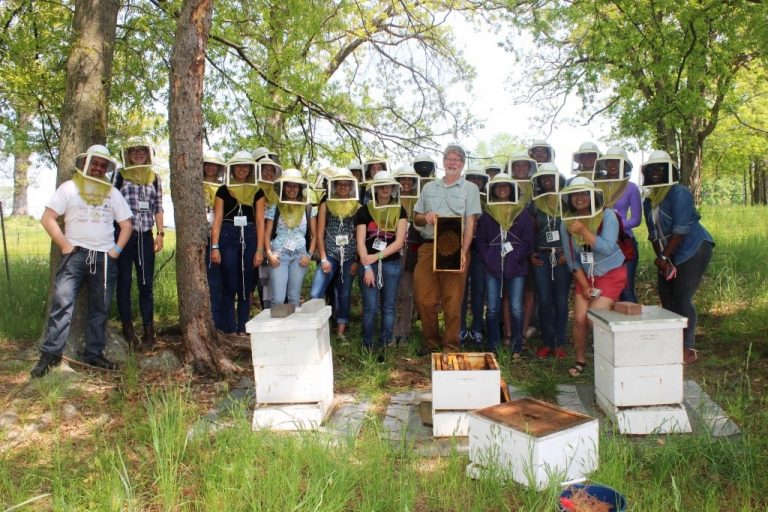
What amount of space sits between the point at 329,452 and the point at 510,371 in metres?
2.48

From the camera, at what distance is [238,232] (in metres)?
5.88

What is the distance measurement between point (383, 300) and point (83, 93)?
11.2 feet

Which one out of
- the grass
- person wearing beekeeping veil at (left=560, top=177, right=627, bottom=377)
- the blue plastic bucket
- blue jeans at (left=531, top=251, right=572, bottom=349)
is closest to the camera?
the blue plastic bucket

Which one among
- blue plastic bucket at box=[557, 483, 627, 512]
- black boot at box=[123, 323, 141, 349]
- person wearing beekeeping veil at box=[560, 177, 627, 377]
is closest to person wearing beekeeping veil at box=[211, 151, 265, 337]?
black boot at box=[123, 323, 141, 349]

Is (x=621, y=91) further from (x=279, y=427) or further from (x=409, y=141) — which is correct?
(x=279, y=427)

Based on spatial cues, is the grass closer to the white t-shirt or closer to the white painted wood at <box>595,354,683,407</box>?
the white painted wood at <box>595,354,683,407</box>

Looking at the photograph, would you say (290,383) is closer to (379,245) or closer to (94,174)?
(379,245)

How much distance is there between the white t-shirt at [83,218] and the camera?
16.0 ft

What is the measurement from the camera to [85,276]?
5039mm

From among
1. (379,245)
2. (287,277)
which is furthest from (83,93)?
(379,245)

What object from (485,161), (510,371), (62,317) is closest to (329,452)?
(510,371)

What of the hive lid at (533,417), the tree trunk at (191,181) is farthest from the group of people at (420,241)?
the hive lid at (533,417)

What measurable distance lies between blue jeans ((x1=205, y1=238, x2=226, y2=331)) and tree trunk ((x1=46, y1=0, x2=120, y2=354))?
1.14 metres

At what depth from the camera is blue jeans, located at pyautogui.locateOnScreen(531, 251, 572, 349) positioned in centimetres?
557
